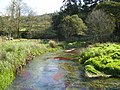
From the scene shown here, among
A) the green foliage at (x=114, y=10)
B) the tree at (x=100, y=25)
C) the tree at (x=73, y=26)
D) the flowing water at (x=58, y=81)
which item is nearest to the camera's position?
the flowing water at (x=58, y=81)

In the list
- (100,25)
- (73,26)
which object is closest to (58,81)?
(100,25)

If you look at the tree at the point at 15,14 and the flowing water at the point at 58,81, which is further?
the tree at the point at 15,14

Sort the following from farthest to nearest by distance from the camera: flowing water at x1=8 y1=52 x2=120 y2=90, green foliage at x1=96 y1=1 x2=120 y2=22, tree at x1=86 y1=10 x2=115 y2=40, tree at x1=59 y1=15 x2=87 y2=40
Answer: tree at x1=59 y1=15 x2=87 y2=40 < green foliage at x1=96 y1=1 x2=120 y2=22 < tree at x1=86 y1=10 x2=115 y2=40 < flowing water at x1=8 y1=52 x2=120 y2=90

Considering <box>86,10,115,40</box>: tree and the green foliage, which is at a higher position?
the green foliage

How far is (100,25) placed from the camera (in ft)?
168

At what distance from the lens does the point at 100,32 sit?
51.8 m

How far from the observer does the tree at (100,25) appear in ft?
167

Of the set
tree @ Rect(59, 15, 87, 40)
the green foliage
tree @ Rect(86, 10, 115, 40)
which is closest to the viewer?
tree @ Rect(86, 10, 115, 40)

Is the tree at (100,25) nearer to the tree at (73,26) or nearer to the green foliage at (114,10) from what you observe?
the green foliage at (114,10)

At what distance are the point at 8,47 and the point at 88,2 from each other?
5903cm

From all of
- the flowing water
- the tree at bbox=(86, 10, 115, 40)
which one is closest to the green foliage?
the tree at bbox=(86, 10, 115, 40)

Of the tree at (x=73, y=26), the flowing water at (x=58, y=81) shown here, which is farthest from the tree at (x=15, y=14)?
the flowing water at (x=58, y=81)

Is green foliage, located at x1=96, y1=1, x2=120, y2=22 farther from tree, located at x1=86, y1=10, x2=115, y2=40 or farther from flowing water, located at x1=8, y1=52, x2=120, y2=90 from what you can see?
flowing water, located at x1=8, y1=52, x2=120, y2=90

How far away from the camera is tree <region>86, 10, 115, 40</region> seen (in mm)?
50938
